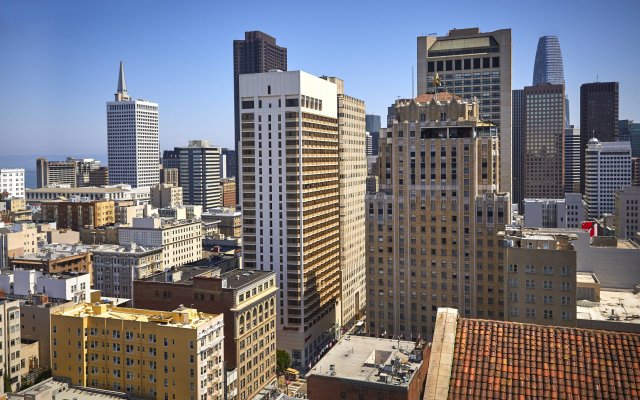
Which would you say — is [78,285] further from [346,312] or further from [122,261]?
[346,312]

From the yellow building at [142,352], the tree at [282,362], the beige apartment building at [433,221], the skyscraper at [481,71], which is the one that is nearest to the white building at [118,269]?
the tree at [282,362]

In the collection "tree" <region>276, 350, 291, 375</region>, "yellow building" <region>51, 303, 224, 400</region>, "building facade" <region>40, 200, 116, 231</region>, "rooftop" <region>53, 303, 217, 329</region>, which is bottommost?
"tree" <region>276, 350, 291, 375</region>

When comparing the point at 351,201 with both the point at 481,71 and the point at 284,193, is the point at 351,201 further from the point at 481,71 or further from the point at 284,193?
the point at 481,71

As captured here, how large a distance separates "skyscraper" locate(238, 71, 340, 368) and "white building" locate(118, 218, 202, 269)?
4139 cm

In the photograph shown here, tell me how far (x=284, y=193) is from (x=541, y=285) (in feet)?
153

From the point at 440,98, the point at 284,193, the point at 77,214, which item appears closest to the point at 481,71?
the point at 440,98

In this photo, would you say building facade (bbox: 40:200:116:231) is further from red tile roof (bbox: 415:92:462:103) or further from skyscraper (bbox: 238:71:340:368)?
red tile roof (bbox: 415:92:462:103)

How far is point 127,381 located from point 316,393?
22118 millimetres

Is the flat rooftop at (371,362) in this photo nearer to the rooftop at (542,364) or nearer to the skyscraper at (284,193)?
the rooftop at (542,364)

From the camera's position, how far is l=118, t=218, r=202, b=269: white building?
142 meters

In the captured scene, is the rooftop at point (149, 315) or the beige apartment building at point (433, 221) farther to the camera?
the beige apartment building at point (433, 221)

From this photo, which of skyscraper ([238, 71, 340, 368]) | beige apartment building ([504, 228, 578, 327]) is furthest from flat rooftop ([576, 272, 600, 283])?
skyscraper ([238, 71, 340, 368])

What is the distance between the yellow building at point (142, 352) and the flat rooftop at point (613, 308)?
43.1 meters

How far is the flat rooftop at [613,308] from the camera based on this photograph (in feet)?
235
